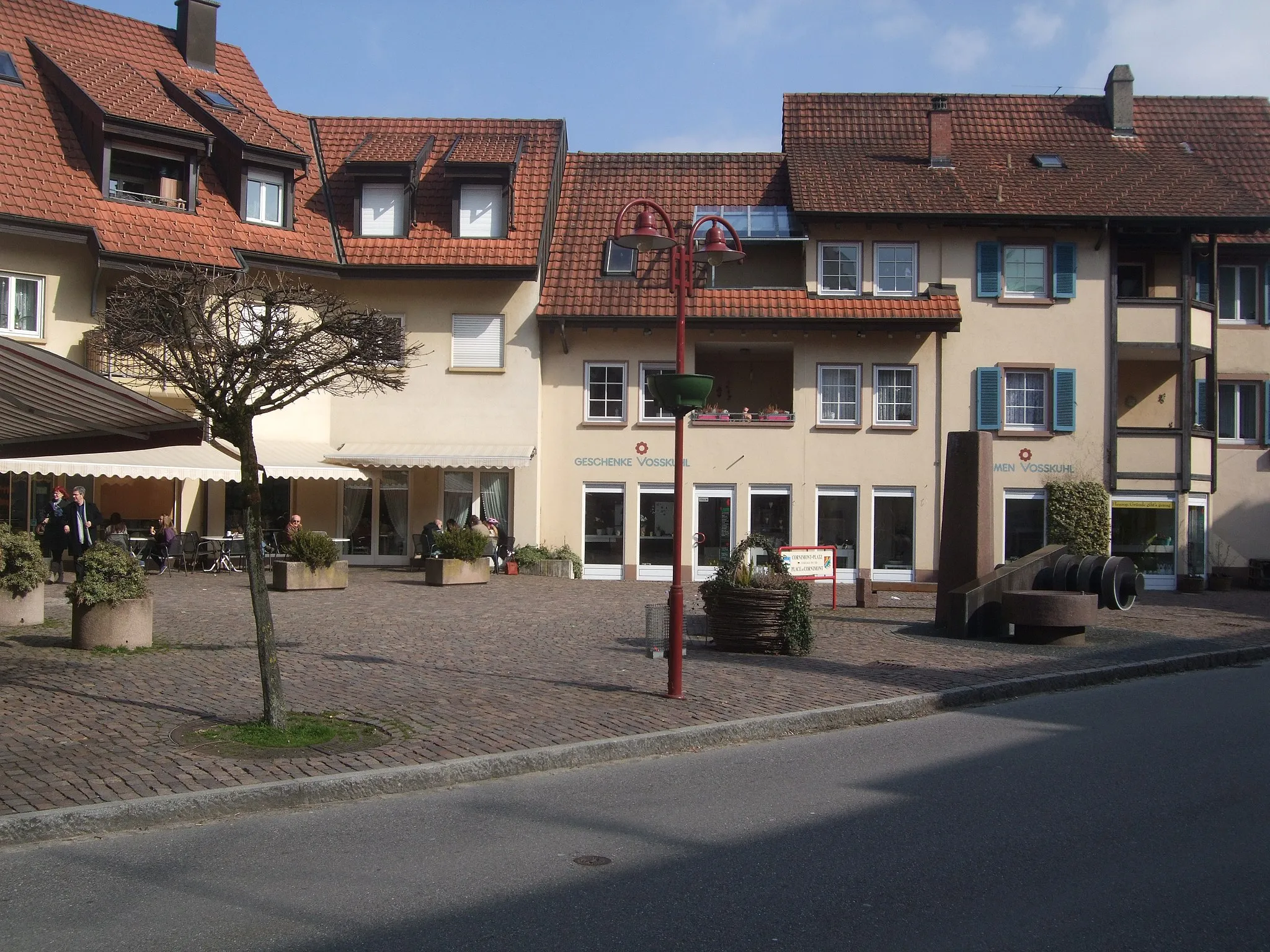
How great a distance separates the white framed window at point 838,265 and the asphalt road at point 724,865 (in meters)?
20.3

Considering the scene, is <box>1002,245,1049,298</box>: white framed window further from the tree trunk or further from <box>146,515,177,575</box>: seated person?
the tree trunk

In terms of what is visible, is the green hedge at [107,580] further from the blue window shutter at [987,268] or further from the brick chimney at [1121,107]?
the brick chimney at [1121,107]

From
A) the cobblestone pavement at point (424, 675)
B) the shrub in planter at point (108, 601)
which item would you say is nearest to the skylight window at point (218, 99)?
the cobblestone pavement at point (424, 675)

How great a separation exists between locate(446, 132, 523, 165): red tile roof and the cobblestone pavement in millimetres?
11519

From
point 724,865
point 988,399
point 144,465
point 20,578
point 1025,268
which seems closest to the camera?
point 724,865

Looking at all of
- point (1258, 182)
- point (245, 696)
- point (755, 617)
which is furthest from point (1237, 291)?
point (245, 696)

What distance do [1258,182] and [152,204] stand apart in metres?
26.2

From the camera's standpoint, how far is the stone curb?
6910mm

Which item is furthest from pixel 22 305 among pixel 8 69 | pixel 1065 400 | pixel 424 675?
pixel 1065 400

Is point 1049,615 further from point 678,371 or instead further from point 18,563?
point 18,563

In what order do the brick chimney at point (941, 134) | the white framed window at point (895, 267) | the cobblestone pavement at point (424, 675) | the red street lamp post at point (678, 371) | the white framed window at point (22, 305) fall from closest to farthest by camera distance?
the cobblestone pavement at point (424, 675) → the red street lamp post at point (678, 371) → the white framed window at point (22, 305) → the white framed window at point (895, 267) → the brick chimney at point (941, 134)

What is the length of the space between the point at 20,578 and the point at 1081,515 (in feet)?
71.3

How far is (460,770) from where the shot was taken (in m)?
8.31

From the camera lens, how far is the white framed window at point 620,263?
94.1 ft
